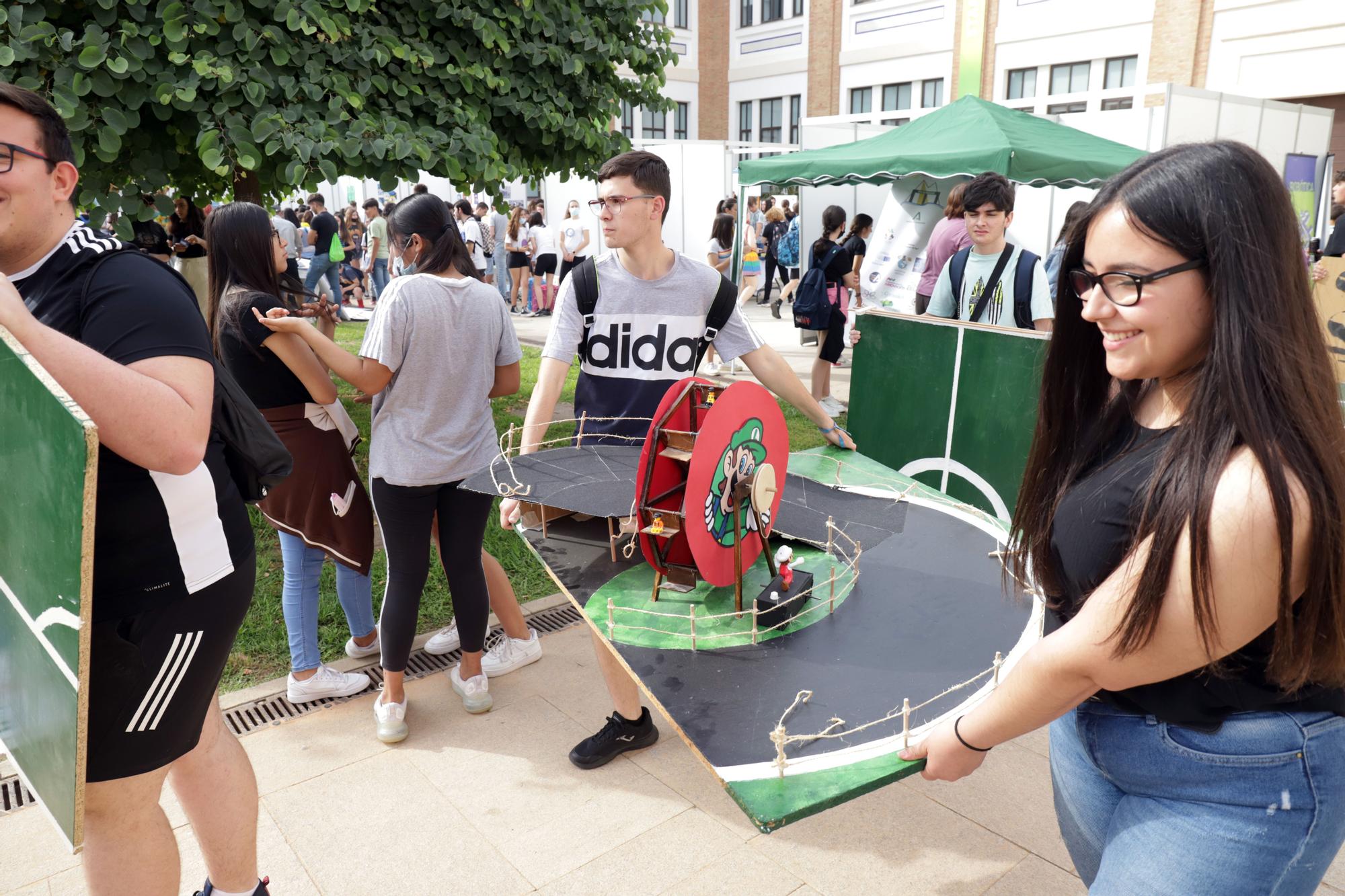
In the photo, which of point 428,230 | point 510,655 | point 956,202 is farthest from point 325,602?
point 956,202

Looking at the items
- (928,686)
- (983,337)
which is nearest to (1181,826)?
(928,686)

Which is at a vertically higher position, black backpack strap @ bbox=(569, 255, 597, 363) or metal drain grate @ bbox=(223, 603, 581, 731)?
black backpack strap @ bbox=(569, 255, 597, 363)

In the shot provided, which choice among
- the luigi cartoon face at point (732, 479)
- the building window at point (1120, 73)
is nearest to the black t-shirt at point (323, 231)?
the luigi cartoon face at point (732, 479)

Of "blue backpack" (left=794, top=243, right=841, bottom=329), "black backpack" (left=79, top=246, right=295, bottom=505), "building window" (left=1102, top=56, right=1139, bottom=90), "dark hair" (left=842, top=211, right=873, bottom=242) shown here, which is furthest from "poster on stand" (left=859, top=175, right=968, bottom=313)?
"building window" (left=1102, top=56, right=1139, bottom=90)

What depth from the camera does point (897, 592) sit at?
195cm

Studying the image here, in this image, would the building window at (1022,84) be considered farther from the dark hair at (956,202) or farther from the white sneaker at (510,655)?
the white sneaker at (510,655)

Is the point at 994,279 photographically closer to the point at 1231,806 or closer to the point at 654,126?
the point at 1231,806

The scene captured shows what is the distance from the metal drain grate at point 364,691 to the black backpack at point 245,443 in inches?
55.1

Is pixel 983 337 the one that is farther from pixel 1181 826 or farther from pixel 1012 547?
pixel 1181 826

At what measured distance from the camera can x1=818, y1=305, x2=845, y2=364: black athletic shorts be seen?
319 inches

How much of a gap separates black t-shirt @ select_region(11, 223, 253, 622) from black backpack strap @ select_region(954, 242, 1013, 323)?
3935 millimetres

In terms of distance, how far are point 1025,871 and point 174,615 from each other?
2.29 metres

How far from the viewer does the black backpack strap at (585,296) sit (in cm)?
291

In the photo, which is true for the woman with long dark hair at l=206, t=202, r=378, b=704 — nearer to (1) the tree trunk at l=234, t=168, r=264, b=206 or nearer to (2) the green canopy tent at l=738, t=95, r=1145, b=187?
(1) the tree trunk at l=234, t=168, r=264, b=206
